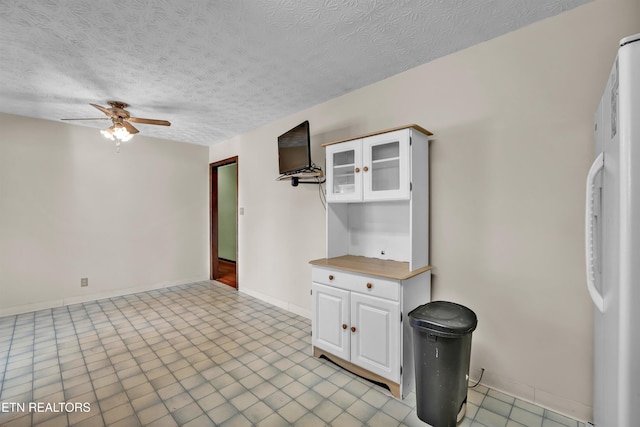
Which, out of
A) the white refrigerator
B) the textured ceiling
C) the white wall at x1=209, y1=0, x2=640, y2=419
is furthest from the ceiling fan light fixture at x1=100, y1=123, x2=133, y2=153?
the white refrigerator

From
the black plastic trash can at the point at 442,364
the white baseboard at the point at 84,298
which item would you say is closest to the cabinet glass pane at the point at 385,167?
the black plastic trash can at the point at 442,364

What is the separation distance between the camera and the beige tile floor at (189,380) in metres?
1.83

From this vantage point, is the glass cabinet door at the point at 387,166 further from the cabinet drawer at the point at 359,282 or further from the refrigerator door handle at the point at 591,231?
the refrigerator door handle at the point at 591,231

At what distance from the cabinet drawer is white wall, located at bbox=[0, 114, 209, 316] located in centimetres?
349

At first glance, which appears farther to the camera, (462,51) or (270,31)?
(462,51)

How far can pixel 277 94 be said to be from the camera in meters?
3.01

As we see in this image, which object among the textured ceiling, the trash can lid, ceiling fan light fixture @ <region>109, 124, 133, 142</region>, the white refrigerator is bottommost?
the trash can lid

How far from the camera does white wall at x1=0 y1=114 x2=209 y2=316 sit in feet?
11.9

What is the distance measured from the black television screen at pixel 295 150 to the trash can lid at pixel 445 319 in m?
1.68

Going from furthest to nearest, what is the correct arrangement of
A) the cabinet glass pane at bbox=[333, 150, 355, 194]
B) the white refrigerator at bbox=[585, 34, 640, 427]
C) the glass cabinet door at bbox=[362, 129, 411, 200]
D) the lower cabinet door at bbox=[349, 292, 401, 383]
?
the cabinet glass pane at bbox=[333, 150, 355, 194] < the glass cabinet door at bbox=[362, 129, 411, 200] < the lower cabinet door at bbox=[349, 292, 401, 383] < the white refrigerator at bbox=[585, 34, 640, 427]

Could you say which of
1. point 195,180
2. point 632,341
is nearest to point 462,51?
point 632,341

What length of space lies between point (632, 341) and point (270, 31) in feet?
7.72

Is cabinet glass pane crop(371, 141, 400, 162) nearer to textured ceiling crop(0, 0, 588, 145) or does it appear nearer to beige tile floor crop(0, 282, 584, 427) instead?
textured ceiling crop(0, 0, 588, 145)

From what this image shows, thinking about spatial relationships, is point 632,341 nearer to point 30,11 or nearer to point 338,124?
point 338,124
